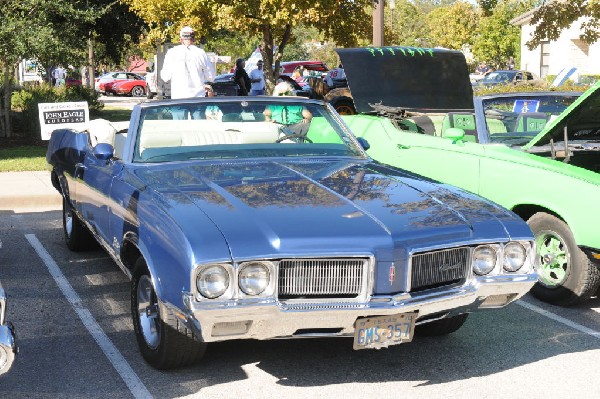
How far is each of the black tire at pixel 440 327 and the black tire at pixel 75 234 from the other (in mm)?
3501

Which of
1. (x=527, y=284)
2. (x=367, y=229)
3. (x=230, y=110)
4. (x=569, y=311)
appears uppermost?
(x=230, y=110)

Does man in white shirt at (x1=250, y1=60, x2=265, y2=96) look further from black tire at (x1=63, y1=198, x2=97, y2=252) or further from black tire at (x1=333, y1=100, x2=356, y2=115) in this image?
black tire at (x1=63, y1=198, x2=97, y2=252)

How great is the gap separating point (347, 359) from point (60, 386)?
170 cm

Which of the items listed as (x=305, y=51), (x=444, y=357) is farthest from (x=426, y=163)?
(x=305, y=51)

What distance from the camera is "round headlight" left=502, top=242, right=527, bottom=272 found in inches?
192

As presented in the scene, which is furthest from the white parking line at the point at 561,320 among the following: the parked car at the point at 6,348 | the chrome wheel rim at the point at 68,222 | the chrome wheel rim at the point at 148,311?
the chrome wheel rim at the point at 68,222

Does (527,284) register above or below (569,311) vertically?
above

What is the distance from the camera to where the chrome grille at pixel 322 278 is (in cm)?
436

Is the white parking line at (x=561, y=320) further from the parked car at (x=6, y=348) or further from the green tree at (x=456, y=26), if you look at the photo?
the green tree at (x=456, y=26)

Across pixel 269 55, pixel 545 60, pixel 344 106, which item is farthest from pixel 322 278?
pixel 545 60

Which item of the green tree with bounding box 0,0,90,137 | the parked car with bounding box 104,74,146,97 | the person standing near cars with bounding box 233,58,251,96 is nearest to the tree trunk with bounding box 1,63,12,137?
the green tree with bounding box 0,0,90,137

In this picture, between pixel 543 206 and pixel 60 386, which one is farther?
pixel 543 206

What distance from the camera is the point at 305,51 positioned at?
236 feet

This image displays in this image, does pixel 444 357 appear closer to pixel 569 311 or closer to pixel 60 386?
pixel 569 311
